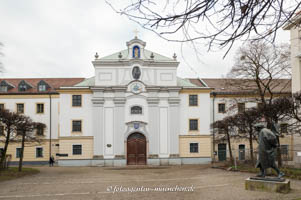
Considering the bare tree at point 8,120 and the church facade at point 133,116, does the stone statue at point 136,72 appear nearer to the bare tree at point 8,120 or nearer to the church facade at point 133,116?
the church facade at point 133,116

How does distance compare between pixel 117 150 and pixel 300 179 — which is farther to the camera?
pixel 117 150

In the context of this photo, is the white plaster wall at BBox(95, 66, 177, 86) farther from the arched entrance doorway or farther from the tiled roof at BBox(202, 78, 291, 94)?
the tiled roof at BBox(202, 78, 291, 94)

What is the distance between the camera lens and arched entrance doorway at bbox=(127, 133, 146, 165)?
29.6m

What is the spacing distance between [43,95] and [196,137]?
18.2 metres

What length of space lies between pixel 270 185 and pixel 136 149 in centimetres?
2056

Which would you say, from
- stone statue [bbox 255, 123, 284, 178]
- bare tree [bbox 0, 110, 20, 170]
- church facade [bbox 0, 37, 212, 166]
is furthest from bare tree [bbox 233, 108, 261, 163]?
bare tree [bbox 0, 110, 20, 170]

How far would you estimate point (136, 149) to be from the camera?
97.5ft

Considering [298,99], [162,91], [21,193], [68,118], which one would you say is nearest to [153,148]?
[162,91]

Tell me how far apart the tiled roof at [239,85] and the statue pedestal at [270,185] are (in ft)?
39.9

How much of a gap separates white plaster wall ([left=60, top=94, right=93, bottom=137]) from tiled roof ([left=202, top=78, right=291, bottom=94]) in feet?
45.5

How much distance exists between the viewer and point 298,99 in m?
17.1

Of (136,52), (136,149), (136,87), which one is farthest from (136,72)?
(136,149)

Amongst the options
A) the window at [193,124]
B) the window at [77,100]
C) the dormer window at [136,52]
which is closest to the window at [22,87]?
the window at [77,100]

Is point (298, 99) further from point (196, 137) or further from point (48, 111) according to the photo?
point (48, 111)
